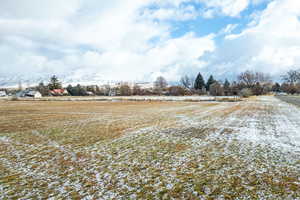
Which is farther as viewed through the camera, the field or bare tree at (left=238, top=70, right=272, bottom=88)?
bare tree at (left=238, top=70, right=272, bottom=88)

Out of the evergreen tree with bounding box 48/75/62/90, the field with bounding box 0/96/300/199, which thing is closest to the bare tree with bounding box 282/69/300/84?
the field with bounding box 0/96/300/199

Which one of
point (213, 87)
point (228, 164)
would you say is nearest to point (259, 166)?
point (228, 164)

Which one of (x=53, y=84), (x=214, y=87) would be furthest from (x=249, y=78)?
(x=53, y=84)

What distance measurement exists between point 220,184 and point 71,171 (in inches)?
182

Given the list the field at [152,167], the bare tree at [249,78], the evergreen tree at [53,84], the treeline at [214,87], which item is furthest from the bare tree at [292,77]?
the evergreen tree at [53,84]

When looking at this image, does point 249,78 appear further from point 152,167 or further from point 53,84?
point 53,84

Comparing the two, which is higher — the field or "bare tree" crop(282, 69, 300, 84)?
"bare tree" crop(282, 69, 300, 84)

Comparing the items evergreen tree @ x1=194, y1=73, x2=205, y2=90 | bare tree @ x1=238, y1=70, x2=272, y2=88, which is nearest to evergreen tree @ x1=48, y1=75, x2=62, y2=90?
evergreen tree @ x1=194, y1=73, x2=205, y2=90

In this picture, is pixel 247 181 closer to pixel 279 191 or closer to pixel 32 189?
pixel 279 191

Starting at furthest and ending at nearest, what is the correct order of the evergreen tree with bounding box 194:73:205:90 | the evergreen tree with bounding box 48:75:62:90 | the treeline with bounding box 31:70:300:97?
1. the evergreen tree with bounding box 48:75:62:90
2. the evergreen tree with bounding box 194:73:205:90
3. the treeline with bounding box 31:70:300:97

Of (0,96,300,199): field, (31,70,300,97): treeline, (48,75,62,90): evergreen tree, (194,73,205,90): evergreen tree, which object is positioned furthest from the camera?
(48,75,62,90): evergreen tree

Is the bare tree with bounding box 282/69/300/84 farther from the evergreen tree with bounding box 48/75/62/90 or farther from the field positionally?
the evergreen tree with bounding box 48/75/62/90

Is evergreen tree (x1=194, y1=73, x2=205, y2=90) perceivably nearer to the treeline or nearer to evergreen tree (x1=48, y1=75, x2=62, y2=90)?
the treeline

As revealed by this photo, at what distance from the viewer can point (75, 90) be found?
127m
